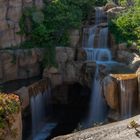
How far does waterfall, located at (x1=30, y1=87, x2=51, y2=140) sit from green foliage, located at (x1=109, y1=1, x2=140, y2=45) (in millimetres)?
6709

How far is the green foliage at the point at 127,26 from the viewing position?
25.4 meters

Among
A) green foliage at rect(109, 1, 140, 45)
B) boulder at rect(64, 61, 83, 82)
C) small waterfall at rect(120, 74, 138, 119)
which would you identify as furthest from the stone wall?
small waterfall at rect(120, 74, 138, 119)

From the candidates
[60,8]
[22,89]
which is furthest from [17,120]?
[60,8]

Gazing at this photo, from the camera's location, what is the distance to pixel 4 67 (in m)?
22.7

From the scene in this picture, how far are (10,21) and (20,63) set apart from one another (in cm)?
291

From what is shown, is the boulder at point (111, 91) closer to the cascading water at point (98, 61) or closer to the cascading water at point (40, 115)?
the cascading water at point (98, 61)

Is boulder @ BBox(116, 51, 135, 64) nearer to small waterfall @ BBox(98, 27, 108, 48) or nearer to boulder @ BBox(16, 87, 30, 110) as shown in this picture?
small waterfall @ BBox(98, 27, 108, 48)

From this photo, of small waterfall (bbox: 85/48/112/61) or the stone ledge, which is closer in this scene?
the stone ledge

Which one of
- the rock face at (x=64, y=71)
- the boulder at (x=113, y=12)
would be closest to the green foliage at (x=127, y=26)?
the boulder at (x=113, y=12)

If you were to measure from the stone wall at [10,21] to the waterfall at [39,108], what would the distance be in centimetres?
412

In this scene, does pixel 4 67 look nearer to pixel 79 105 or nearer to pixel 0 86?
pixel 0 86

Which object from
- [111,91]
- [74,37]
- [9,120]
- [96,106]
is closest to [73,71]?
[96,106]

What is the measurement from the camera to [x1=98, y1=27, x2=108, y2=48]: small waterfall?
25945 mm

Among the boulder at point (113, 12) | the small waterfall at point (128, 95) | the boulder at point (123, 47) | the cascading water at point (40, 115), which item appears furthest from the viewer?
the boulder at point (113, 12)
